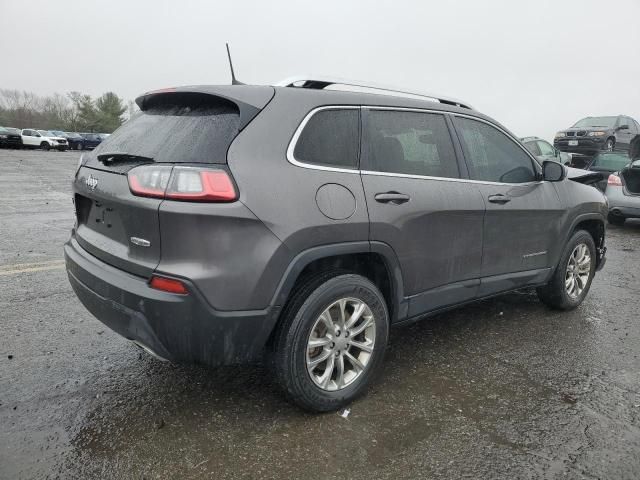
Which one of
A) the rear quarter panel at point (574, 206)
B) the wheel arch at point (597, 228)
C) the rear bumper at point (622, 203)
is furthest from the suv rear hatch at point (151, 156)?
the rear bumper at point (622, 203)

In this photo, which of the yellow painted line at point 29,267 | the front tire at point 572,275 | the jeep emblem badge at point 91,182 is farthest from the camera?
the yellow painted line at point 29,267

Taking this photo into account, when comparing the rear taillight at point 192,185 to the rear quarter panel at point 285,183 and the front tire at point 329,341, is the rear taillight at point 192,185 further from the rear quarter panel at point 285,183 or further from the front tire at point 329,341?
the front tire at point 329,341

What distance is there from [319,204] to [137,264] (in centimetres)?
92

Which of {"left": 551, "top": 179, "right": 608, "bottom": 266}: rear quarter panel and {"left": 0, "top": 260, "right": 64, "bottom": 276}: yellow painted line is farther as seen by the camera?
{"left": 0, "top": 260, "right": 64, "bottom": 276}: yellow painted line

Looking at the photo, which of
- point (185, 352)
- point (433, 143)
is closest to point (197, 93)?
point (185, 352)

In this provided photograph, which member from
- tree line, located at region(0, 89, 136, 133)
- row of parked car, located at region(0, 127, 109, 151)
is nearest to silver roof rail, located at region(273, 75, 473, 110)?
row of parked car, located at region(0, 127, 109, 151)

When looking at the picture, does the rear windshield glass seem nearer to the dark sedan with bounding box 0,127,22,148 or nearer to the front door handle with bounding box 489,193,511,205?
the front door handle with bounding box 489,193,511,205

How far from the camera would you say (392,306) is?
9.97ft

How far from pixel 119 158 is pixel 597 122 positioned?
61.3 ft

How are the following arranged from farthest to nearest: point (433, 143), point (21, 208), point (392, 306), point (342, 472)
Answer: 1. point (21, 208)
2. point (433, 143)
3. point (392, 306)
4. point (342, 472)

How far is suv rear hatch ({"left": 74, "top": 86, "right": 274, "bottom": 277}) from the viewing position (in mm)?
2398

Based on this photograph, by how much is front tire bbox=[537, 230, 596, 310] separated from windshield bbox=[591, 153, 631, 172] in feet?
28.7

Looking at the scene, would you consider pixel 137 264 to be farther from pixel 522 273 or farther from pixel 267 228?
pixel 522 273

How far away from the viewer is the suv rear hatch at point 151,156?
2.40 metres
